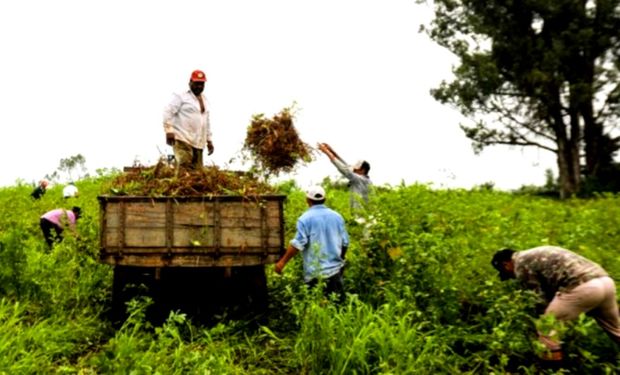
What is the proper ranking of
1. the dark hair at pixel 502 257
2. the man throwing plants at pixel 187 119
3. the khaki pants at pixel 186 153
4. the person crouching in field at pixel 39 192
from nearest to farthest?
1. the dark hair at pixel 502 257
2. the man throwing plants at pixel 187 119
3. the khaki pants at pixel 186 153
4. the person crouching in field at pixel 39 192

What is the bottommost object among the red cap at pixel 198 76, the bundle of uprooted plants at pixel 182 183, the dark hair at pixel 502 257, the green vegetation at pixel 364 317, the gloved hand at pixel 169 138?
the green vegetation at pixel 364 317

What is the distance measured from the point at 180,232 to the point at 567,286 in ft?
11.9

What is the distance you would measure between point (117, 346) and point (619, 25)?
2453cm

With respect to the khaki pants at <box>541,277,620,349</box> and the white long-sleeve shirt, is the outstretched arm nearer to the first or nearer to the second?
the white long-sleeve shirt

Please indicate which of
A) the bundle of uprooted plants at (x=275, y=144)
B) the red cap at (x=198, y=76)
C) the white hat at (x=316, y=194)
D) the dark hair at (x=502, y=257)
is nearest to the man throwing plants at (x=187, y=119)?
the red cap at (x=198, y=76)

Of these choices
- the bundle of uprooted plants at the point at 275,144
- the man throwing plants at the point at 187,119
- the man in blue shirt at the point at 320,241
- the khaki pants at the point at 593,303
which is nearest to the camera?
the khaki pants at the point at 593,303

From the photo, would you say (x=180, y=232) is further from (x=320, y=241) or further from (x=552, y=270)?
(x=552, y=270)

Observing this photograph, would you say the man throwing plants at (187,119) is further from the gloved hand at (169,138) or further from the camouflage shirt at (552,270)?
the camouflage shirt at (552,270)

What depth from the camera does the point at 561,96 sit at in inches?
1019

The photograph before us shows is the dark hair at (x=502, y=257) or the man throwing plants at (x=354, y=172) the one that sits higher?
the man throwing plants at (x=354, y=172)

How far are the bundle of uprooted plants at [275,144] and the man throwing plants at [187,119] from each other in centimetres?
79

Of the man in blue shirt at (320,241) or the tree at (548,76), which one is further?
the tree at (548,76)

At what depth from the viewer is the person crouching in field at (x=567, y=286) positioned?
614 centimetres

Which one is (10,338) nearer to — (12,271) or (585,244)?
(12,271)
